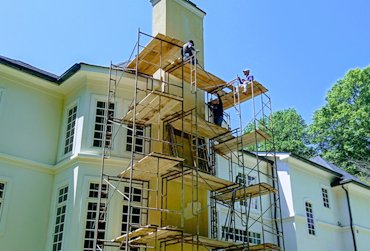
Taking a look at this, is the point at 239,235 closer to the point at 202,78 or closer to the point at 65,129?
the point at 202,78

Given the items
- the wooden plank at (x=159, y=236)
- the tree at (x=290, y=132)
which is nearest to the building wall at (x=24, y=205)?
the wooden plank at (x=159, y=236)

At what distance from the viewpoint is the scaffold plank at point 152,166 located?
11570 millimetres

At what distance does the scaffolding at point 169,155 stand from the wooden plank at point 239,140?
0.11 ft

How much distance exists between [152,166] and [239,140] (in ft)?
14.5

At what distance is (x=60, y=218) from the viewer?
1311 cm

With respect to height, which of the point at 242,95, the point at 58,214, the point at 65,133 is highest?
the point at 242,95

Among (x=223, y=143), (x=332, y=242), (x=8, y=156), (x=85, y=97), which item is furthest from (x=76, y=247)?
(x=332, y=242)

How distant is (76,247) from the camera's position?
39.8 ft

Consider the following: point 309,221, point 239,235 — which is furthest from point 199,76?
point 309,221

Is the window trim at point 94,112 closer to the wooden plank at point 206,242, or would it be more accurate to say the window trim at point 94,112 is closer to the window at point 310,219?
the wooden plank at point 206,242

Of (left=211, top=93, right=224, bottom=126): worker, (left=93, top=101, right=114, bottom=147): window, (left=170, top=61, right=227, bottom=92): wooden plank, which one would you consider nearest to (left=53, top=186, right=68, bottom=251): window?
(left=93, top=101, right=114, bottom=147): window

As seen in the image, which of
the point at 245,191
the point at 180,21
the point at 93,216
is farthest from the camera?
the point at 180,21

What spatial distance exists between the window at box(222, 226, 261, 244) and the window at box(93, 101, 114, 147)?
5467 millimetres

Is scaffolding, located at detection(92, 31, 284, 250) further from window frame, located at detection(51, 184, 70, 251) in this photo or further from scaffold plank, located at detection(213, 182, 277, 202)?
window frame, located at detection(51, 184, 70, 251)
